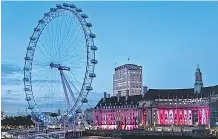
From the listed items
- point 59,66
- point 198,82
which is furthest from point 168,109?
point 59,66

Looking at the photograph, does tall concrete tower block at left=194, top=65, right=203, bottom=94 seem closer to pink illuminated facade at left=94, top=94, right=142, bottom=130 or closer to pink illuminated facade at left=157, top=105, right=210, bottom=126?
pink illuminated facade at left=157, top=105, right=210, bottom=126

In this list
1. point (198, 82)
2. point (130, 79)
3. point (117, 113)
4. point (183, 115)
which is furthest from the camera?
point (130, 79)

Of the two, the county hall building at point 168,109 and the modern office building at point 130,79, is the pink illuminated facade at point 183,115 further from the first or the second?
the modern office building at point 130,79

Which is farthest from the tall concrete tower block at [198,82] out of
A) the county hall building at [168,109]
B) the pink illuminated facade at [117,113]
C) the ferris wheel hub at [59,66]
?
the ferris wheel hub at [59,66]

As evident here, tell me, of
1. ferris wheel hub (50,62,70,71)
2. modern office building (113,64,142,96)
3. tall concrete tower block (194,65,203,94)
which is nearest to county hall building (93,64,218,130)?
tall concrete tower block (194,65,203,94)

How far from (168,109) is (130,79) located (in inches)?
1213

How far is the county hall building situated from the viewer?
4128 centimetres

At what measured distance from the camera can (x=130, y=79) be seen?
7644 cm

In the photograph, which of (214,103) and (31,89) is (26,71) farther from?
(214,103)

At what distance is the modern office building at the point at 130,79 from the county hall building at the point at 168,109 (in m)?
22.0

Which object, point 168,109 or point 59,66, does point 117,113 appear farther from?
point 59,66

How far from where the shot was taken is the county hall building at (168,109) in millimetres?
41281

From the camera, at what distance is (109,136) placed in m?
36.6

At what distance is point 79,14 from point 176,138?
508 inches
